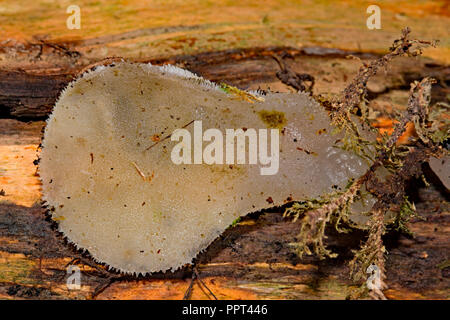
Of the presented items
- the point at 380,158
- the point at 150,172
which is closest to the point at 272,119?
the point at 380,158

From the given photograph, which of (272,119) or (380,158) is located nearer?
(380,158)

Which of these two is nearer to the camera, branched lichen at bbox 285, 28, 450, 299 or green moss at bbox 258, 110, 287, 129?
branched lichen at bbox 285, 28, 450, 299

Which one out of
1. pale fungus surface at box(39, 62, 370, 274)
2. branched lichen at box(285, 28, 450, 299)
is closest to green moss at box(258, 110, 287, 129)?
Result: pale fungus surface at box(39, 62, 370, 274)

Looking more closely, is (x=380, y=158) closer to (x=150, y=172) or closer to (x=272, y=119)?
(x=272, y=119)

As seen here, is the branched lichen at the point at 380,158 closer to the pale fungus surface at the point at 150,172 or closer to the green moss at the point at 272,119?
the pale fungus surface at the point at 150,172

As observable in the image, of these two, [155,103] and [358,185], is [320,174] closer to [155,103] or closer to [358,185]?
[358,185]

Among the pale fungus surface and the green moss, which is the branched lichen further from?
the green moss

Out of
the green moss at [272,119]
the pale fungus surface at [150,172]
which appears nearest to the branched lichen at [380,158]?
the pale fungus surface at [150,172]

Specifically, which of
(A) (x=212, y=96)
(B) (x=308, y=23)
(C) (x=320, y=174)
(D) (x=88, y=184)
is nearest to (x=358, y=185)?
(C) (x=320, y=174)
